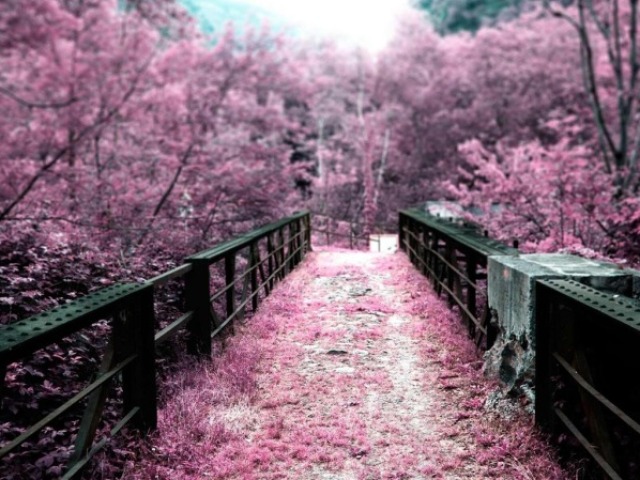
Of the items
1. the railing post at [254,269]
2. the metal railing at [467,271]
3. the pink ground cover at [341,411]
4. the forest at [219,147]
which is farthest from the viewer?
the forest at [219,147]

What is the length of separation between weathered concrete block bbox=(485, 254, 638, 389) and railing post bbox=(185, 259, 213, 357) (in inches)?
108

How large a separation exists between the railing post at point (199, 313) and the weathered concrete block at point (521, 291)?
274 centimetres

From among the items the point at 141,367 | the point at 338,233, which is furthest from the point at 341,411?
the point at 338,233

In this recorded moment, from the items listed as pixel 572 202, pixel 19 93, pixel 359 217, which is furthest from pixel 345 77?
pixel 572 202

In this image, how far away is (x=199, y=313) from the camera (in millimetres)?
5367

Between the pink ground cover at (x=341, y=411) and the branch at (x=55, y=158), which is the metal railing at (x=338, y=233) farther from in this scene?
the pink ground cover at (x=341, y=411)

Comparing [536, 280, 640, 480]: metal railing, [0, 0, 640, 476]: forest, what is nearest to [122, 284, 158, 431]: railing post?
[0, 0, 640, 476]: forest

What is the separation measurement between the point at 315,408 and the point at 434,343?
220cm

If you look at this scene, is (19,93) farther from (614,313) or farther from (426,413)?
(614,313)

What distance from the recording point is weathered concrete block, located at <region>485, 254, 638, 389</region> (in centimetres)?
399

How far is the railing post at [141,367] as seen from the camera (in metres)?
3.68

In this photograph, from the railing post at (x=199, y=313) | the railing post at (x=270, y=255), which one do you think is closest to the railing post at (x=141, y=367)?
the railing post at (x=199, y=313)

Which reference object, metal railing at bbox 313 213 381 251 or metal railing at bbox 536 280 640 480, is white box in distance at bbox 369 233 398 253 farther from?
metal railing at bbox 536 280 640 480

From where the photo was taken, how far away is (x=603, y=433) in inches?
116
